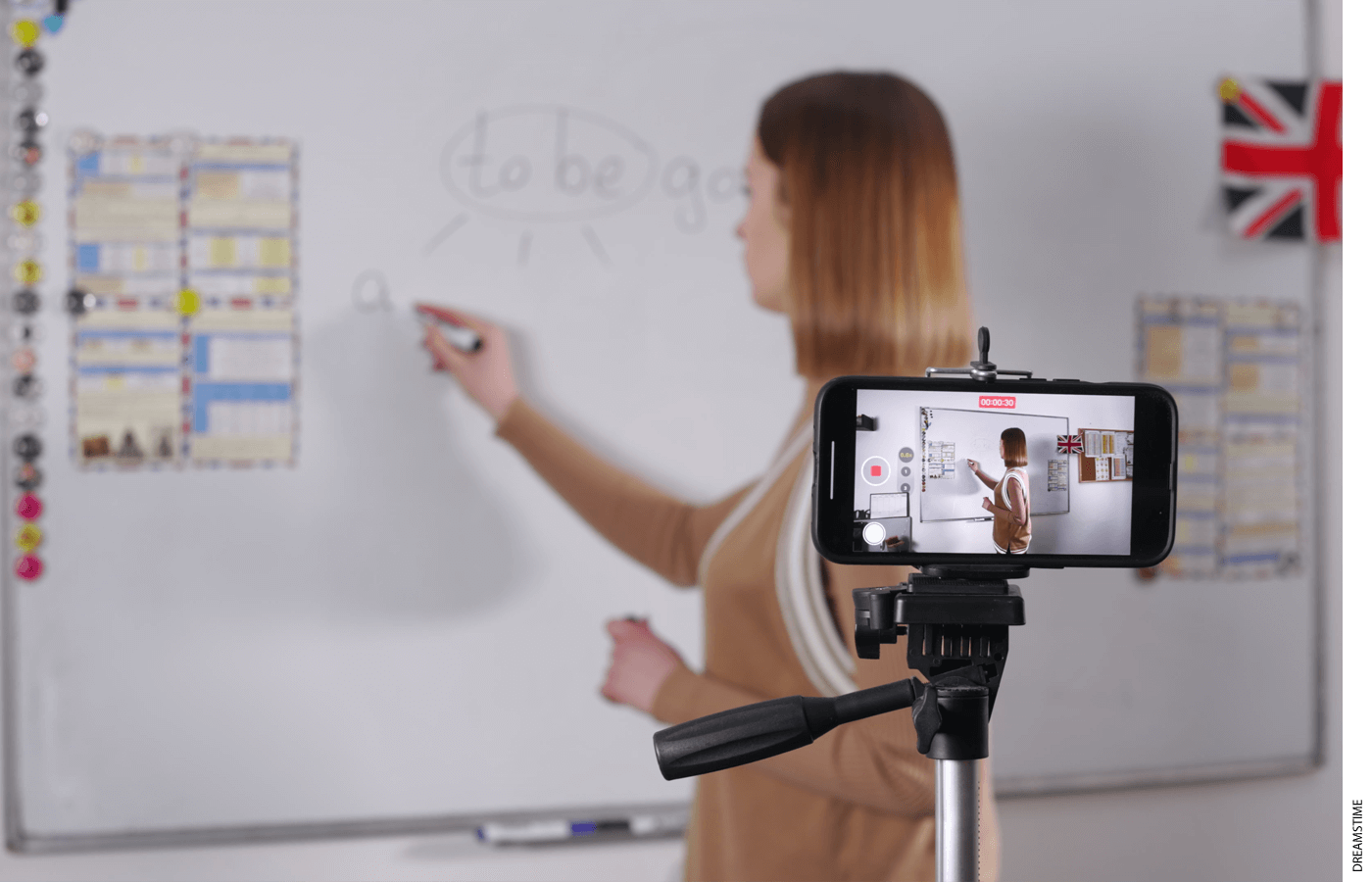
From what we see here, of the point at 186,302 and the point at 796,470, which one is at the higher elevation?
the point at 186,302

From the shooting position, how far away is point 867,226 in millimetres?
1031

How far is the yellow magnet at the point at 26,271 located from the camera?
0.96 metres

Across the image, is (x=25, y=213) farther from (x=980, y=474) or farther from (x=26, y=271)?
(x=980, y=474)

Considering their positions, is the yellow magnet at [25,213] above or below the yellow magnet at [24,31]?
below

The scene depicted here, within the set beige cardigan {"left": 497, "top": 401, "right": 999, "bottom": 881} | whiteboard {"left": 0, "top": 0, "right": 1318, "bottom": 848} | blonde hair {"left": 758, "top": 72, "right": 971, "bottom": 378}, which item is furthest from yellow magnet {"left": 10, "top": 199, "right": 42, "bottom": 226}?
blonde hair {"left": 758, "top": 72, "right": 971, "bottom": 378}

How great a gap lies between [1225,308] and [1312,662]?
0.50 metres

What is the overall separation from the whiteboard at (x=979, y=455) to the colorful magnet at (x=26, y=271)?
0.99 meters

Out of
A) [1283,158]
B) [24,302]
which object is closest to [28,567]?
[24,302]

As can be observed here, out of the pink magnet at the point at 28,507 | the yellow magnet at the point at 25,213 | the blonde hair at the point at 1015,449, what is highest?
the yellow magnet at the point at 25,213

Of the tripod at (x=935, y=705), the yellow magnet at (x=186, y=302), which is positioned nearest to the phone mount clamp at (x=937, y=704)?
the tripod at (x=935, y=705)

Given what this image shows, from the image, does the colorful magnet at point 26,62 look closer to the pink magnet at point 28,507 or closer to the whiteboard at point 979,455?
the pink magnet at point 28,507

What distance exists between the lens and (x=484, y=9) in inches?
40.0

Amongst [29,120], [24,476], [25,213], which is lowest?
[24,476]

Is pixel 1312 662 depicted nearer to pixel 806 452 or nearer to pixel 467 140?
pixel 806 452
